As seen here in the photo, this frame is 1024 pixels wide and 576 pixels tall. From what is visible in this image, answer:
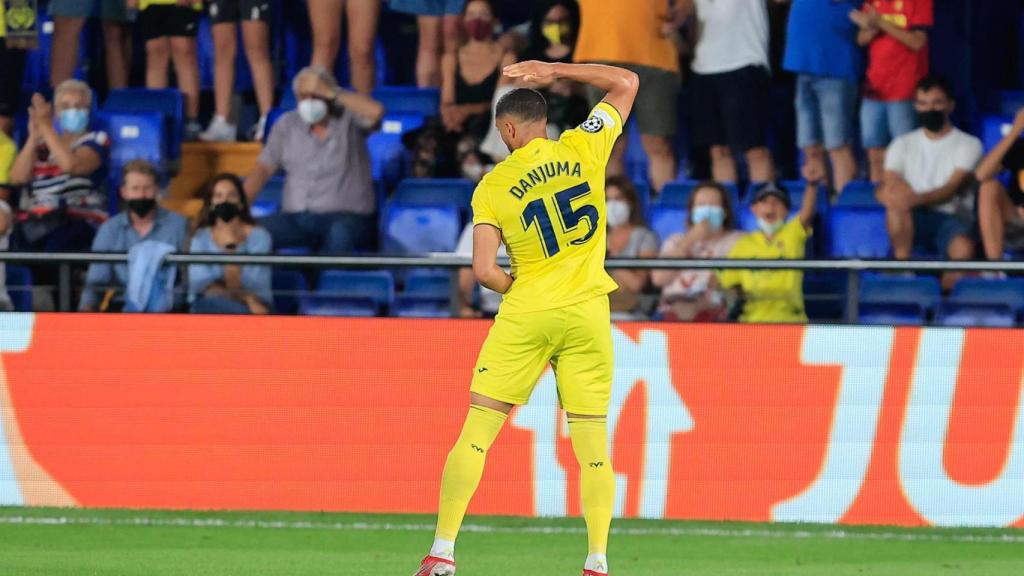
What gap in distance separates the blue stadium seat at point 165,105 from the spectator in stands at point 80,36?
1.31 ft

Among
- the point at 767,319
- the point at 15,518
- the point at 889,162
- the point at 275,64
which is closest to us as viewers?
the point at 15,518

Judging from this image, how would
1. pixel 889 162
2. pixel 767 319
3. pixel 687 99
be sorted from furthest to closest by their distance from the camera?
pixel 687 99 → pixel 889 162 → pixel 767 319

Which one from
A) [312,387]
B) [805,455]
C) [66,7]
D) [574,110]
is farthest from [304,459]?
[66,7]

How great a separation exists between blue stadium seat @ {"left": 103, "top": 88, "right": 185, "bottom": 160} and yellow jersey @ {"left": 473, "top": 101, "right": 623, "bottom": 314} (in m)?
7.26

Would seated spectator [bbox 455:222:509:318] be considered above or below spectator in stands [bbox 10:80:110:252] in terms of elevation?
below

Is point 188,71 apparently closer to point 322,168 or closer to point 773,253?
point 322,168

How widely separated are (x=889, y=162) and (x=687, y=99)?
6.17 feet

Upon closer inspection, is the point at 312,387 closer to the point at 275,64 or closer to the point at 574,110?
the point at 574,110

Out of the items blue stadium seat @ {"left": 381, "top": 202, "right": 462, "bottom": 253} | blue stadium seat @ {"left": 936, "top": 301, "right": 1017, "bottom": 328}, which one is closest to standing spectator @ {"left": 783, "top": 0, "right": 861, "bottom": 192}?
blue stadium seat @ {"left": 936, "top": 301, "right": 1017, "bottom": 328}

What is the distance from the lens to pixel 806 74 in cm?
1270

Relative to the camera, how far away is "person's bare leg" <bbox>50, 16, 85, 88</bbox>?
46.3 feet

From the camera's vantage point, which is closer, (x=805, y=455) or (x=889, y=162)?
(x=805, y=455)

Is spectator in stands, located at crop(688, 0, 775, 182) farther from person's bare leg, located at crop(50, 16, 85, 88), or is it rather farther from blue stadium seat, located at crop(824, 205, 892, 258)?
person's bare leg, located at crop(50, 16, 85, 88)

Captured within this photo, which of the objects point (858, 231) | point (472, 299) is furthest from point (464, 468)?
point (858, 231)
